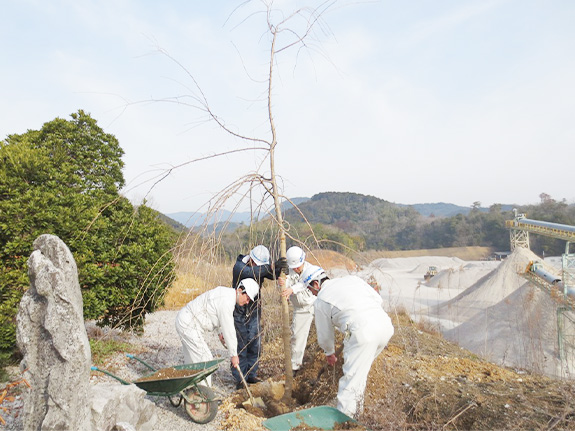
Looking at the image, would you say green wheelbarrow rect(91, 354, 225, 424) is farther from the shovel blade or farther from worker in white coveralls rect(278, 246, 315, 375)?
worker in white coveralls rect(278, 246, 315, 375)

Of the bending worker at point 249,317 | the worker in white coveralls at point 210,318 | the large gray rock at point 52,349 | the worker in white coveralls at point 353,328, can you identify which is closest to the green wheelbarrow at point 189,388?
the worker in white coveralls at point 210,318

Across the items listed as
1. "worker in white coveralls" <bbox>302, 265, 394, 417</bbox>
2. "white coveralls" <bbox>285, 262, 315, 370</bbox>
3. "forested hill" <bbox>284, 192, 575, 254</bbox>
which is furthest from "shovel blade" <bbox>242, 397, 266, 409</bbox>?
"forested hill" <bbox>284, 192, 575, 254</bbox>

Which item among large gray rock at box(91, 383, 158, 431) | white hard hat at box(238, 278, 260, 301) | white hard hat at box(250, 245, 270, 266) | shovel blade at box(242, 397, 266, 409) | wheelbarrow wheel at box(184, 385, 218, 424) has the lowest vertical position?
shovel blade at box(242, 397, 266, 409)

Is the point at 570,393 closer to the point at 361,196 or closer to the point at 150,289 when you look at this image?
the point at 150,289

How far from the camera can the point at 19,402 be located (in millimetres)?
4133

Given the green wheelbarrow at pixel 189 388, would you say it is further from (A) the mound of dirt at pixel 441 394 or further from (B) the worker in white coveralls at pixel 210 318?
(A) the mound of dirt at pixel 441 394

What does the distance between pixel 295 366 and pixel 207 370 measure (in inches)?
78.4

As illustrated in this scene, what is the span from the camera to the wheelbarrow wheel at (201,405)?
385cm

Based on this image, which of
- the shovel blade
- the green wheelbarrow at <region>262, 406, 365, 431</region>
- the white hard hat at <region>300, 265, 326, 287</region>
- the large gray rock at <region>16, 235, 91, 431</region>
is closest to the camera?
the large gray rock at <region>16, 235, 91, 431</region>

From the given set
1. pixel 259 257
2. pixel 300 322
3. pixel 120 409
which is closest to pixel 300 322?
pixel 300 322

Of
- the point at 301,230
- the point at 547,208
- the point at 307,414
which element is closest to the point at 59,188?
the point at 301,230

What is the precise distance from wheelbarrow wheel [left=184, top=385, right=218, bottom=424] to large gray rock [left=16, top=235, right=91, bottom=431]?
129 cm

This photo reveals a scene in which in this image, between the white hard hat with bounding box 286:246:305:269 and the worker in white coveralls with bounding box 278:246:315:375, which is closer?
the white hard hat with bounding box 286:246:305:269

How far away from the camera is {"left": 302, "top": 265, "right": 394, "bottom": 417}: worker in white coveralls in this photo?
3635 mm
